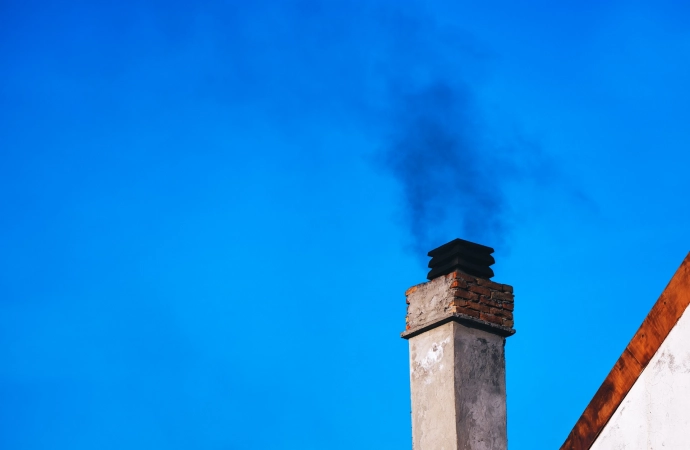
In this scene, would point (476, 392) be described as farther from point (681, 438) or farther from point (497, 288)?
point (681, 438)

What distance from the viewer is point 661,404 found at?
679 cm

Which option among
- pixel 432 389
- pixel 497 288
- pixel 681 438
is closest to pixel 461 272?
pixel 497 288

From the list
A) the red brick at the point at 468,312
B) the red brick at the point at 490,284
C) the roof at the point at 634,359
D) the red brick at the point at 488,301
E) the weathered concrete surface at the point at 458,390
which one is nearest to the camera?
the roof at the point at 634,359

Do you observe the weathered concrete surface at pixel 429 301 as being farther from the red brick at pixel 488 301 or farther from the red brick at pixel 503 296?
the red brick at pixel 503 296

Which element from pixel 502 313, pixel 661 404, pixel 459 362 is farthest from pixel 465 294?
pixel 661 404

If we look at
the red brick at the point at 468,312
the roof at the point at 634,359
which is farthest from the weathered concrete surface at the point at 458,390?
the roof at the point at 634,359

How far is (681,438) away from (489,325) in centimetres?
313

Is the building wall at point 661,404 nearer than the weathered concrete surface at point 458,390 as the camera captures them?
Yes

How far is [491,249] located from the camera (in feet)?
33.2

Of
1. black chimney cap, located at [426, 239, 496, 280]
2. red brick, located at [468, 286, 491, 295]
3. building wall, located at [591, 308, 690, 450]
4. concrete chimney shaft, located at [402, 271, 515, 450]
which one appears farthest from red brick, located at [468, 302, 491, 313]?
building wall, located at [591, 308, 690, 450]

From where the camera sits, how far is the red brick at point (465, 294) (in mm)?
9555

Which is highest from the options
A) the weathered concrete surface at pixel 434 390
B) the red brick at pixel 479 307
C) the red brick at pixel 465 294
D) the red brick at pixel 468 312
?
Answer: the red brick at pixel 465 294

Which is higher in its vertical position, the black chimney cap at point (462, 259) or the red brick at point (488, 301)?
the black chimney cap at point (462, 259)

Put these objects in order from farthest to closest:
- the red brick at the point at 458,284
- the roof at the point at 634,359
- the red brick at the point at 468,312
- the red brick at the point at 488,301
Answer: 1. the red brick at the point at 488,301
2. the red brick at the point at 458,284
3. the red brick at the point at 468,312
4. the roof at the point at 634,359
